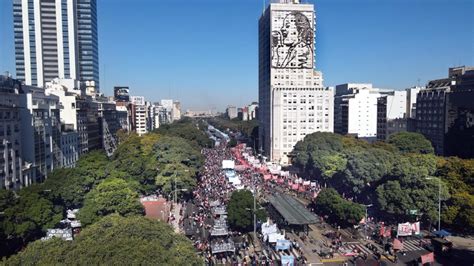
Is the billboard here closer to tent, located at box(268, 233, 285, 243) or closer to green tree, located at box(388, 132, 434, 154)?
green tree, located at box(388, 132, 434, 154)

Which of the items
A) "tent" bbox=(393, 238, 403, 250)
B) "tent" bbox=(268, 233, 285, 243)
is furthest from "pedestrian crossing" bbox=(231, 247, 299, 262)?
"tent" bbox=(393, 238, 403, 250)

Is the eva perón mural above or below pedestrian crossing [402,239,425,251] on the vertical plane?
above

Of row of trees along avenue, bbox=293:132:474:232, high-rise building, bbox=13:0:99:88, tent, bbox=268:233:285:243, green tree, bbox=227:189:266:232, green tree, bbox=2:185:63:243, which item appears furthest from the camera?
high-rise building, bbox=13:0:99:88

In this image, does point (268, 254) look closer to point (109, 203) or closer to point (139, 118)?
point (109, 203)

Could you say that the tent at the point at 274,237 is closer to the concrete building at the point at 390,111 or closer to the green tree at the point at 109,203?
the green tree at the point at 109,203

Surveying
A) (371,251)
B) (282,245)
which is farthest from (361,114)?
(282,245)
